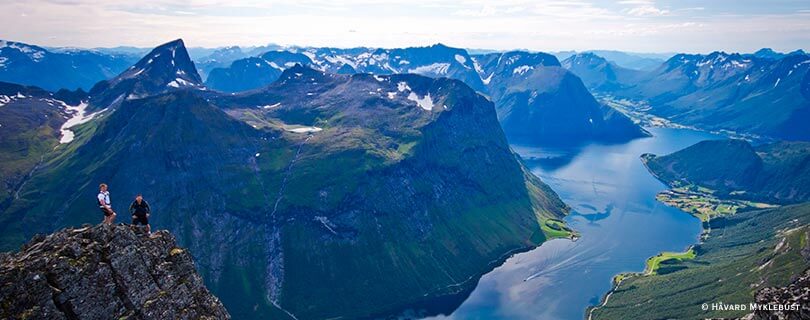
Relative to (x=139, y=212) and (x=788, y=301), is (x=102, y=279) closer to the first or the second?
(x=139, y=212)

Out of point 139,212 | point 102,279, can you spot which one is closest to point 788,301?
point 102,279

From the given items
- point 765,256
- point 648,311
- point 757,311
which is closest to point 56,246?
point 757,311

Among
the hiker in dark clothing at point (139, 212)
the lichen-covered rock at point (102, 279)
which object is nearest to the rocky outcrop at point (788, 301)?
the lichen-covered rock at point (102, 279)

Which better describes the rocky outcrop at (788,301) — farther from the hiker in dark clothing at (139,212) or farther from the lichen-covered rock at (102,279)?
the hiker in dark clothing at (139,212)

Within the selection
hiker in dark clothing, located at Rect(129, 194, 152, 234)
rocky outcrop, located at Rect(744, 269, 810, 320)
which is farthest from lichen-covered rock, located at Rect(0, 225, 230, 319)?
rocky outcrop, located at Rect(744, 269, 810, 320)

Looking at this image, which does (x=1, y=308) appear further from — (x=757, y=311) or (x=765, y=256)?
(x=765, y=256)
